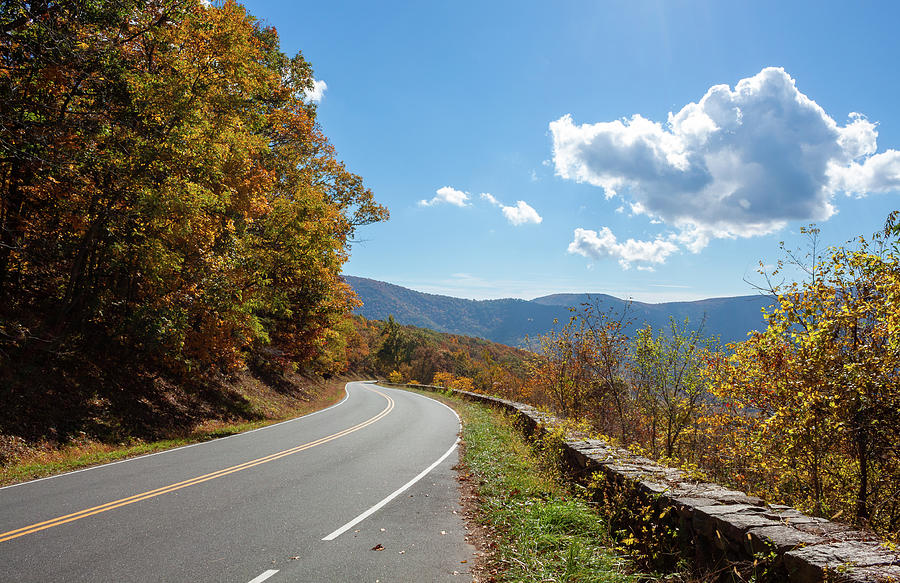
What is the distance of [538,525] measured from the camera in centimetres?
617

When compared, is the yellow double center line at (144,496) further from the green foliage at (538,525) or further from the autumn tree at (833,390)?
the autumn tree at (833,390)

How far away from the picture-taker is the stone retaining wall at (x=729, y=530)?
3.23m

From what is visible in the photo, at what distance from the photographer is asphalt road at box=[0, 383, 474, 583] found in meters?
5.01

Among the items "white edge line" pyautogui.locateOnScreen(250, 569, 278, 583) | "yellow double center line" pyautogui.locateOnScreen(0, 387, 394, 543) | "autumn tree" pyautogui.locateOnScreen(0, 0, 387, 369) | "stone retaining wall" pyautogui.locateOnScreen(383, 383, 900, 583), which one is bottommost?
"yellow double center line" pyautogui.locateOnScreen(0, 387, 394, 543)

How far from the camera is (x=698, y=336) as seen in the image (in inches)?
407

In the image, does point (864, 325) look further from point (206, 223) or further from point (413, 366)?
point (413, 366)

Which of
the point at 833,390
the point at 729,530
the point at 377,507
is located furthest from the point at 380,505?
the point at 833,390

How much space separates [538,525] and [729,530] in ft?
9.09

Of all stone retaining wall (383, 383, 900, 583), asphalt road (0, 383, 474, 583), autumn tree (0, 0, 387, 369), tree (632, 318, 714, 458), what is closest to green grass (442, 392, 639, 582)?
stone retaining wall (383, 383, 900, 583)

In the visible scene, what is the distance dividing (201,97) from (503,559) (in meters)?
13.3

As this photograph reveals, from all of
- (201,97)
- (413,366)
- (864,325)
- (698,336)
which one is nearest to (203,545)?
(864,325)

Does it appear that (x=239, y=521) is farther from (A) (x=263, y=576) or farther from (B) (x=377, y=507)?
(B) (x=377, y=507)

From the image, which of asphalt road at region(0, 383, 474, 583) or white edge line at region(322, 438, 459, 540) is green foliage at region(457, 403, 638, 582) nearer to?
asphalt road at region(0, 383, 474, 583)

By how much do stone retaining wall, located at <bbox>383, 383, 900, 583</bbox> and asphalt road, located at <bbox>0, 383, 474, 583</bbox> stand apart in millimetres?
2223
